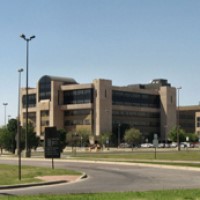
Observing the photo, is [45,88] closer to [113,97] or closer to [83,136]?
[113,97]

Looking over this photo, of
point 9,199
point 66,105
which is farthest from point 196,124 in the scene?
point 9,199

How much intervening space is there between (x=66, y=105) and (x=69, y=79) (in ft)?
43.7

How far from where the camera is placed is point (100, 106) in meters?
160

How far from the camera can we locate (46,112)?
558 feet

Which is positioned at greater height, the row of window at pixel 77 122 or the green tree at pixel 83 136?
the row of window at pixel 77 122

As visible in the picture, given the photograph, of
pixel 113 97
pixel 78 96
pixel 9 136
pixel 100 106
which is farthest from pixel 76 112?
pixel 9 136

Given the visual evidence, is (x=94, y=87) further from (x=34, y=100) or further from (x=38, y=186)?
(x=38, y=186)

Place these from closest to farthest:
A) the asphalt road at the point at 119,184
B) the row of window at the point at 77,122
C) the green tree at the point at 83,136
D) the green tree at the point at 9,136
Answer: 1. the asphalt road at the point at 119,184
2. the green tree at the point at 9,136
3. the green tree at the point at 83,136
4. the row of window at the point at 77,122

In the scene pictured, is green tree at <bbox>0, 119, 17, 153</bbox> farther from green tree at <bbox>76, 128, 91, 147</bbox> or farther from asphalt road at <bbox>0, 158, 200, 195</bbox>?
green tree at <bbox>76, 128, 91, 147</bbox>

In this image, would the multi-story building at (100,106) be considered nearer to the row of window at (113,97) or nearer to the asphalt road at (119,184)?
the row of window at (113,97)

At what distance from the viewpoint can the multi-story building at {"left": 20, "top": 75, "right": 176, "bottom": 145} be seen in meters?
162

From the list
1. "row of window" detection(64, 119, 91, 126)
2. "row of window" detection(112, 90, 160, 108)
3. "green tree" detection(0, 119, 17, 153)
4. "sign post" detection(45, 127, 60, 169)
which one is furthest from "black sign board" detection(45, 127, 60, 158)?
"row of window" detection(112, 90, 160, 108)

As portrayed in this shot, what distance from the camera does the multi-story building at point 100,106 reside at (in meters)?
162

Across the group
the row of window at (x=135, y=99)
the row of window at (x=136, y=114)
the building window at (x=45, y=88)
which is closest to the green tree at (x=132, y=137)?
the row of window at (x=136, y=114)
